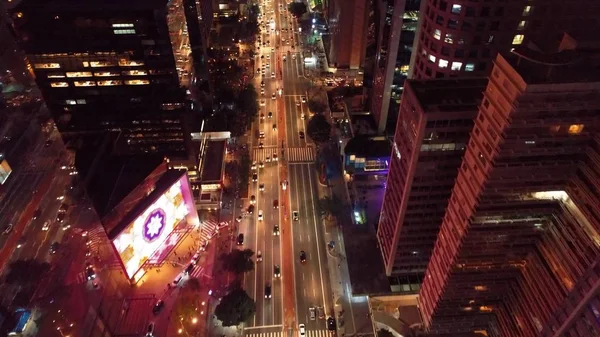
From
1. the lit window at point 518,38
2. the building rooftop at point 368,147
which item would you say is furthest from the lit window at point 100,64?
the lit window at point 518,38

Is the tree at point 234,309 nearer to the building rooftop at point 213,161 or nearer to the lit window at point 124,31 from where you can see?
the building rooftop at point 213,161

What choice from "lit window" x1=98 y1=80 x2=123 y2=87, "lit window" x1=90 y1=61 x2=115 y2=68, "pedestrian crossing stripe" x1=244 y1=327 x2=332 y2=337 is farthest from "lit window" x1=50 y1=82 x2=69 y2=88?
"pedestrian crossing stripe" x1=244 y1=327 x2=332 y2=337

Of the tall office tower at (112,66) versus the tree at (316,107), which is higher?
the tall office tower at (112,66)

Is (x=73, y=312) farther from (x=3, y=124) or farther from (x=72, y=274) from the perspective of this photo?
(x=3, y=124)

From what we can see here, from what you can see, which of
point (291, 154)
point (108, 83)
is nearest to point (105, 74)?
point (108, 83)

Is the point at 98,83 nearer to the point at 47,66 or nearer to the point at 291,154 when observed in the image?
the point at 47,66

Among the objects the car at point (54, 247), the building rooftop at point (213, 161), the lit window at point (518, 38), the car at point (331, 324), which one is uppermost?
the lit window at point (518, 38)
